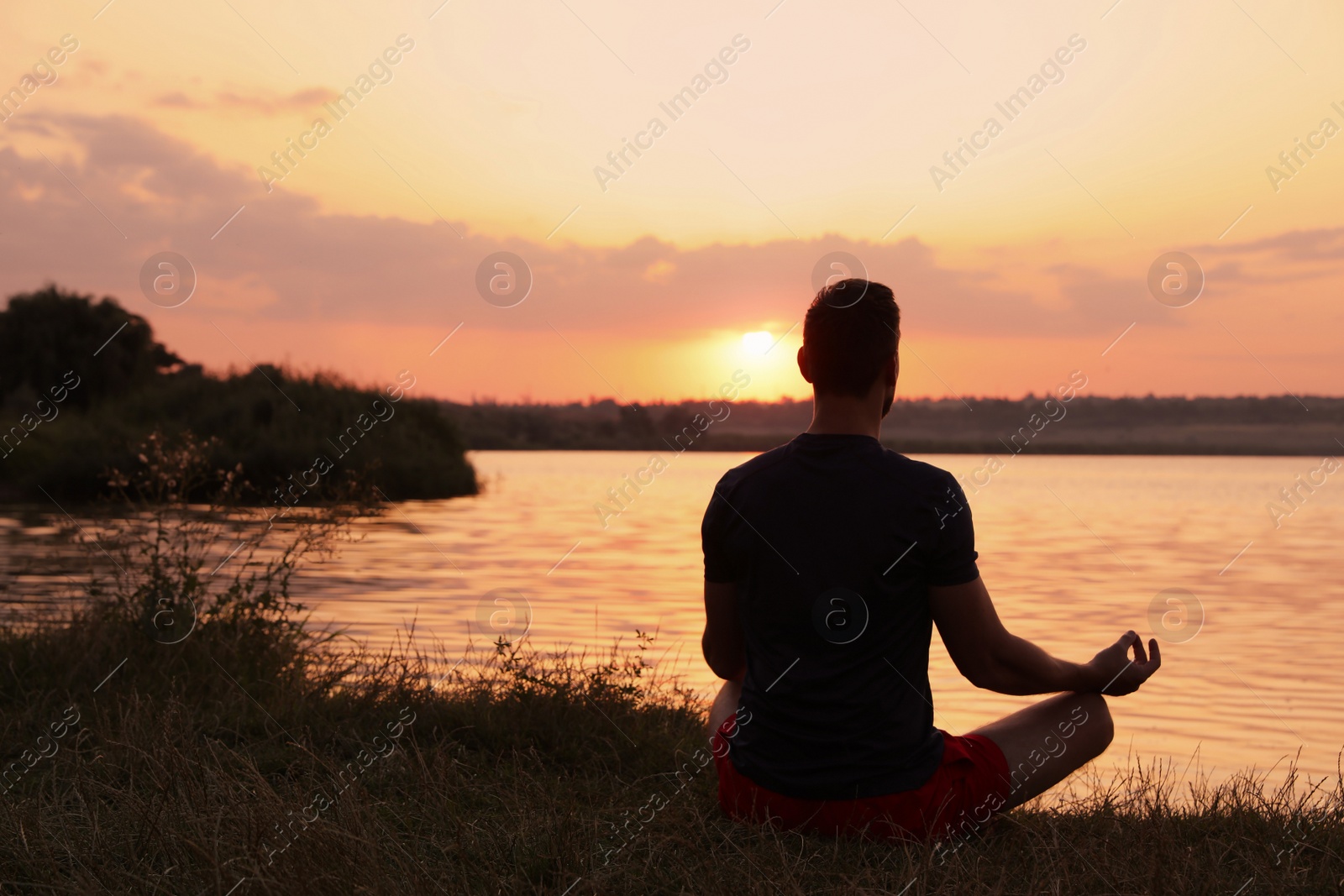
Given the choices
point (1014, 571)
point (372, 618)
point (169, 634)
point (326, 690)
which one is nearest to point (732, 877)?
point (326, 690)

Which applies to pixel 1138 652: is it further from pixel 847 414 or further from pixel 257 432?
pixel 257 432

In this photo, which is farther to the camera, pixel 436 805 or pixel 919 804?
pixel 436 805

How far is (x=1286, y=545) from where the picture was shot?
19172mm

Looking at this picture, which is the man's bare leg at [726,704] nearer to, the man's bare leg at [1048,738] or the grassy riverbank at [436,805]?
the grassy riverbank at [436,805]

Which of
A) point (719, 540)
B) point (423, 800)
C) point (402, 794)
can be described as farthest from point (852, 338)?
point (402, 794)

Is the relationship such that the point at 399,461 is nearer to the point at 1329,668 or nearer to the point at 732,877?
the point at 1329,668

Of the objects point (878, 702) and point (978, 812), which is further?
point (978, 812)

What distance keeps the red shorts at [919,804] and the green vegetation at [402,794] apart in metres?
0.06

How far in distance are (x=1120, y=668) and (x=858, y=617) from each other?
0.96 metres

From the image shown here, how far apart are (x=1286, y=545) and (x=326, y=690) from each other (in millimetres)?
18472

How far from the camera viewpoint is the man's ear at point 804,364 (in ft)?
11.1

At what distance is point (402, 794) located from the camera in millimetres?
4242

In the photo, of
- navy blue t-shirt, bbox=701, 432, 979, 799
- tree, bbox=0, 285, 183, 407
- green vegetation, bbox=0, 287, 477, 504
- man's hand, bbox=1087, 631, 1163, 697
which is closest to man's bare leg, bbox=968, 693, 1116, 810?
man's hand, bbox=1087, 631, 1163, 697

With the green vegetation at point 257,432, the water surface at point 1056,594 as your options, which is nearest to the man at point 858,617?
the water surface at point 1056,594
